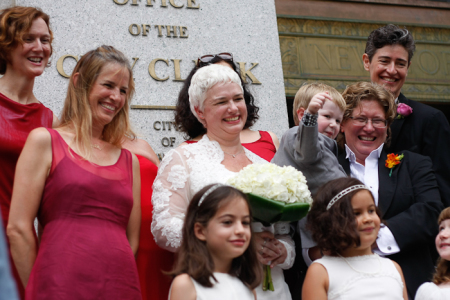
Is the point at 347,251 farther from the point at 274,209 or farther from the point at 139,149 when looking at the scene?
the point at 139,149

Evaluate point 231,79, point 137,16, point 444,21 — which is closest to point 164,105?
point 137,16

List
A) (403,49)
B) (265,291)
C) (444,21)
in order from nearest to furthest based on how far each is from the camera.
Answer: (265,291) < (403,49) < (444,21)

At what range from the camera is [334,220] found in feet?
10.6

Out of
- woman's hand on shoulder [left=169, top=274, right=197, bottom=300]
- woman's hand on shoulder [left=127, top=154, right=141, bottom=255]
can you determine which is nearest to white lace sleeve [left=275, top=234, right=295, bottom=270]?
woman's hand on shoulder [left=169, top=274, right=197, bottom=300]

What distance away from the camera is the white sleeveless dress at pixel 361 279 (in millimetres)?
3107

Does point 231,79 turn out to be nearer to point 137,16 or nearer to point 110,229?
point 110,229

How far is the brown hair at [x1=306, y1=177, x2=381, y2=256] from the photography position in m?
3.19

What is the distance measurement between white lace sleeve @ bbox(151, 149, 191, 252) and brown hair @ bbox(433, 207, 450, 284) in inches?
62.3

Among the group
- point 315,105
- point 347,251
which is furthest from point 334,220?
point 315,105

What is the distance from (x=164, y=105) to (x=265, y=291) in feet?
7.99

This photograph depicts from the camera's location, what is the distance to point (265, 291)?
3148 millimetres

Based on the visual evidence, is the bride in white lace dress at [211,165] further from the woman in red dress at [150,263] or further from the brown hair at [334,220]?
the woman in red dress at [150,263]

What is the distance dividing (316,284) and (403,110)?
184 centimetres

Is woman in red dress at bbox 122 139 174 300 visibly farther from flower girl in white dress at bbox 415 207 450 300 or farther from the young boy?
flower girl in white dress at bbox 415 207 450 300
